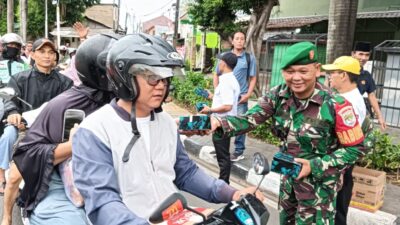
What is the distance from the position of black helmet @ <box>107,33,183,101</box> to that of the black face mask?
406 cm

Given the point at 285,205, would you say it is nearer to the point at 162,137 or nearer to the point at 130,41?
the point at 162,137

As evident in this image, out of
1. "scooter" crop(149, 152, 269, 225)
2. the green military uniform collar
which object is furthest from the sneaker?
"scooter" crop(149, 152, 269, 225)

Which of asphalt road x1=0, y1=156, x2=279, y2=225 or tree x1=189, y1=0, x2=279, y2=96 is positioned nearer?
asphalt road x1=0, y1=156, x2=279, y2=225

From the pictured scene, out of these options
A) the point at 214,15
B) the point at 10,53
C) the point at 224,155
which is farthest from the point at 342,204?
the point at 214,15

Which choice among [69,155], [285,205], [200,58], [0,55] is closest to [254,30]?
[0,55]

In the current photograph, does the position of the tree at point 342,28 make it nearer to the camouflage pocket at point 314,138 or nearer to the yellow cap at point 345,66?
the yellow cap at point 345,66

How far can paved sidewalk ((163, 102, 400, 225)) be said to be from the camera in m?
4.23

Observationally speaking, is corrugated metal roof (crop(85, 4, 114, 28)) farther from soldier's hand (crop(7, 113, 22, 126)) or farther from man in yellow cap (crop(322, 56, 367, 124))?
man in yellow cap (crop(322, 56, 367, 124))

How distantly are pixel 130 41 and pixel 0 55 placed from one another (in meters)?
4.73

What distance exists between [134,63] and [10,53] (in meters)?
4.23

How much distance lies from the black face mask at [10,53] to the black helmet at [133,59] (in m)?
4.06

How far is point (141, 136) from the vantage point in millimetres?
1781

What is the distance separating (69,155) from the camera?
229 cm

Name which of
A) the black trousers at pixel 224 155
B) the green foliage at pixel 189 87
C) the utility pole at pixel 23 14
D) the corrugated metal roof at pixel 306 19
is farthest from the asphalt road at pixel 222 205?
the utility pole at pixel 23 14
